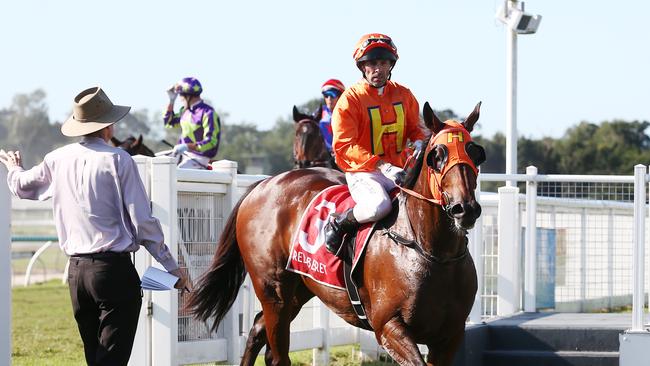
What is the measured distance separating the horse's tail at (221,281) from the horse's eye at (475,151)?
249cm

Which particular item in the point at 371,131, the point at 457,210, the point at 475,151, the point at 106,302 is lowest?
the point at 106,302

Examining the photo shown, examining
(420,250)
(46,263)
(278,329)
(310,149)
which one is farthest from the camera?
(46,263)

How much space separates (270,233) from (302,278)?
0.39 m

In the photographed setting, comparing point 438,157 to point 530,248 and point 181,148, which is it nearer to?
point 530,248

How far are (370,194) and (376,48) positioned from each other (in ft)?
2.85

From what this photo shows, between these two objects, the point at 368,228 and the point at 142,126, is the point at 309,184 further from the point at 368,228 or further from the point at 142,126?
the point at 142,126

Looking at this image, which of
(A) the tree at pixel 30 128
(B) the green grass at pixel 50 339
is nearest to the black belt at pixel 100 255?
(B) the green grass at pixel 50 339

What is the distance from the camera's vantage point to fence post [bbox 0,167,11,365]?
6168 millimetres

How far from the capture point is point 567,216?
11102 millimetres

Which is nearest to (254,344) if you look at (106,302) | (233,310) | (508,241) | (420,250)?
(233,310)

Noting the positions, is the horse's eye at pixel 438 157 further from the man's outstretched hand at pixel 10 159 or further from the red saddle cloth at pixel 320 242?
the man's outstretched hand at pixel 10 159

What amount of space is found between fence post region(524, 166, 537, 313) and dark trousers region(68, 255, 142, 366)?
480 centimetres

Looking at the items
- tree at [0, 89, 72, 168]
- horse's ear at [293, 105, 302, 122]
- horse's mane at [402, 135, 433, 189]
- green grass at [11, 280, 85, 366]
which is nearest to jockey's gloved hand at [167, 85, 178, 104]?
horse's ear at [293, 105, 302, 122]

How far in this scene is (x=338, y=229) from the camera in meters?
6.75
